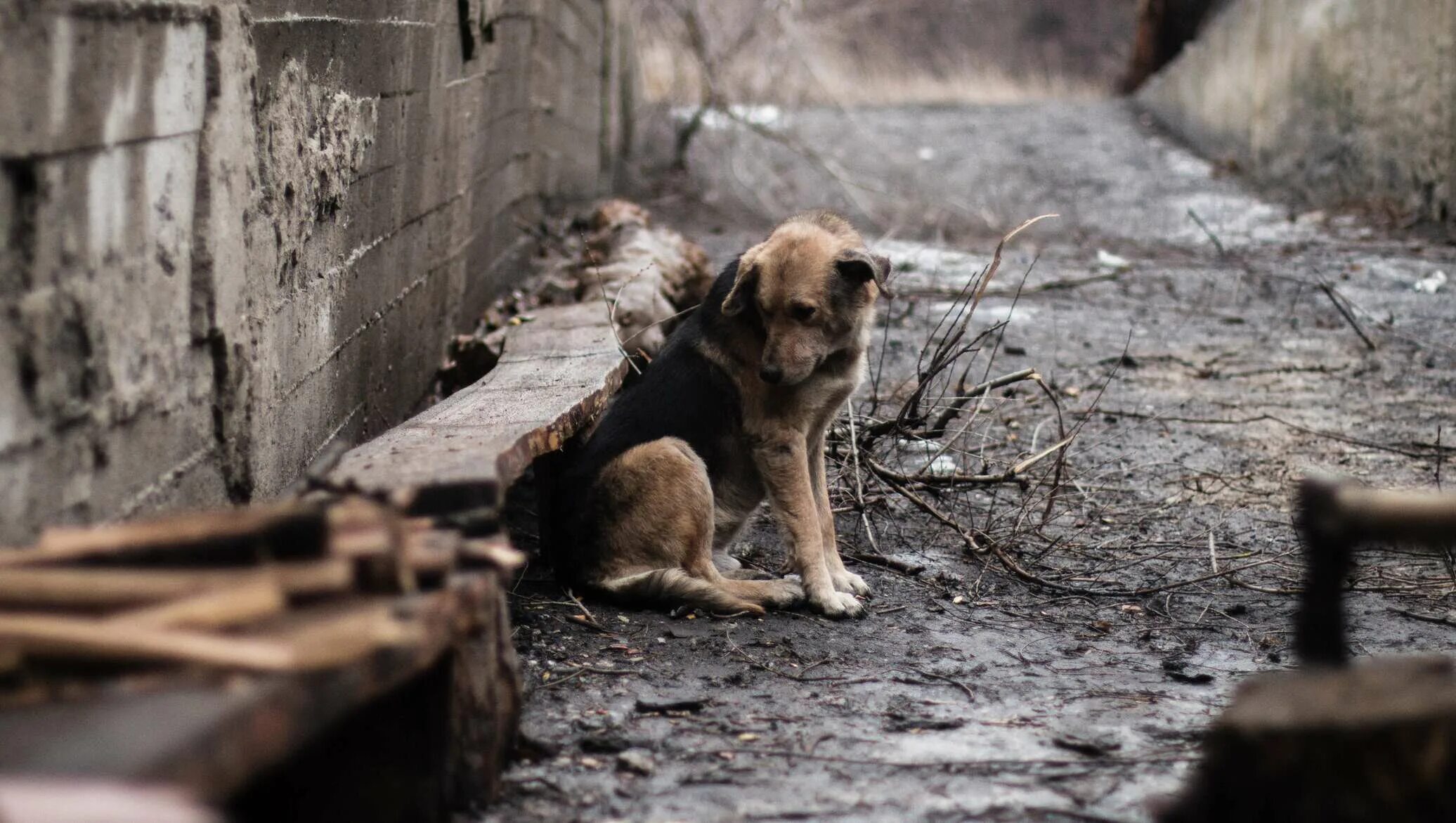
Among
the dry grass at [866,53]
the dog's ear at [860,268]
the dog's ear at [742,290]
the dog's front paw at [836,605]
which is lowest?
the dog's front paw at [836,605]

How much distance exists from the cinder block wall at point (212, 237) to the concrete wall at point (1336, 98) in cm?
801

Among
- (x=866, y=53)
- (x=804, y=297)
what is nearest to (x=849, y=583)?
(x=804, y=297)

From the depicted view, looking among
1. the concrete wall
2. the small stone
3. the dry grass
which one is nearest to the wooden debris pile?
the small stone

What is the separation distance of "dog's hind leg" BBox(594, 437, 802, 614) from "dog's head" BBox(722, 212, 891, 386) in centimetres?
47

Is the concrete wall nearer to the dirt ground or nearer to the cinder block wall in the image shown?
the dirt ground

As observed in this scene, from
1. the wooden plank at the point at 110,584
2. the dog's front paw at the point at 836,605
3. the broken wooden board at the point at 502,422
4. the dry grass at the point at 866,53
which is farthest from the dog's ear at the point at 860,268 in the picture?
the dry grass at the point at 866,53

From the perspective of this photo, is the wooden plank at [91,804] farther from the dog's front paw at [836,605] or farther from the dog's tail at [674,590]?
the dog's front paw at [836,605]

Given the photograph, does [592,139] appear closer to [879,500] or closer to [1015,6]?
[879,500]

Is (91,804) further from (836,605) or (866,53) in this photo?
(866,53)

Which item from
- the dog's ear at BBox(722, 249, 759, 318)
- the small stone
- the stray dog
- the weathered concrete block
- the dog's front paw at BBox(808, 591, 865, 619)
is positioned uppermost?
the weathered concrete block

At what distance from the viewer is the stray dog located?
4.55m

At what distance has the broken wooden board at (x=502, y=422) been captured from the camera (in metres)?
2.86

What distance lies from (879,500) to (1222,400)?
A: 2.58 m

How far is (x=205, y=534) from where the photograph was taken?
221cm
